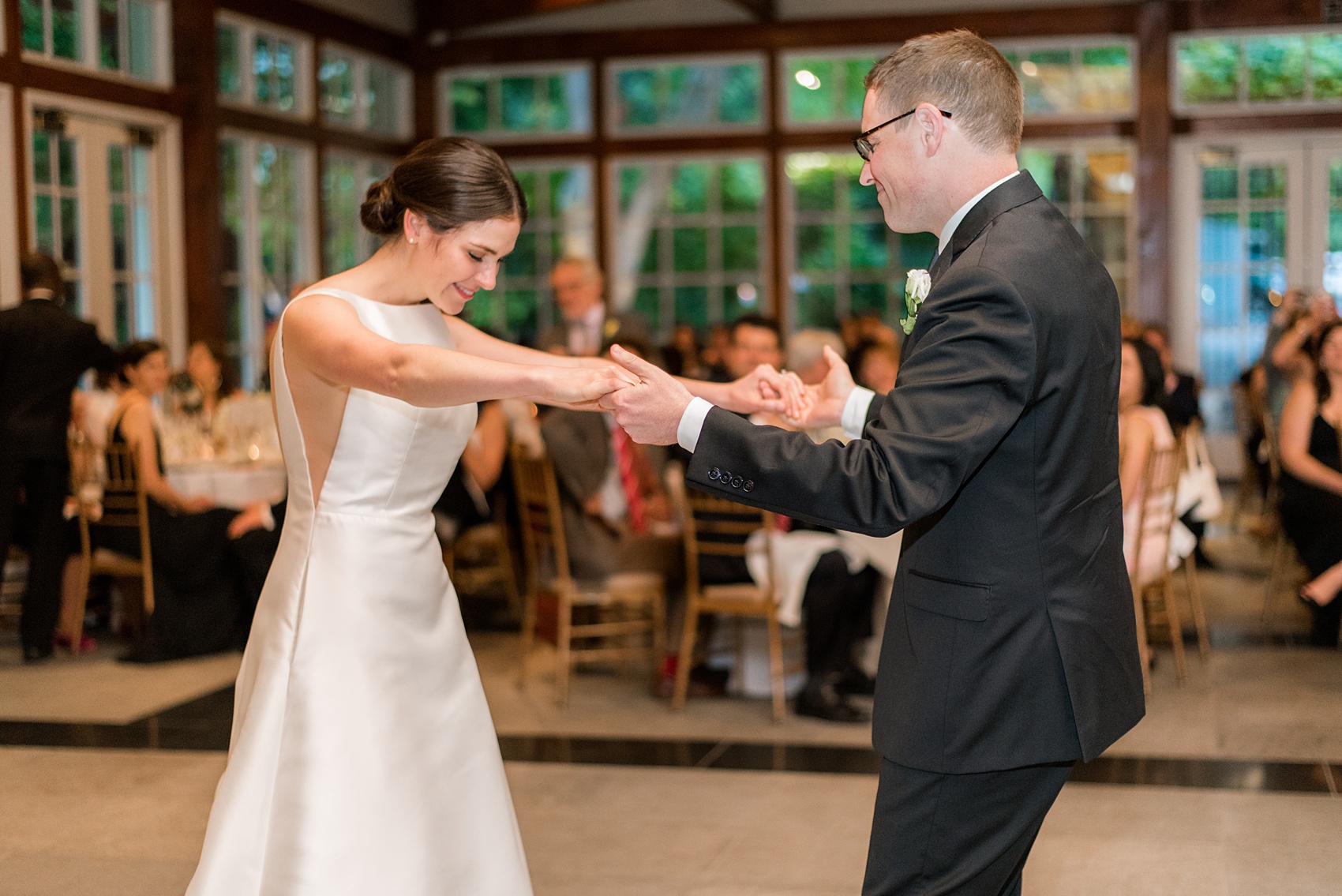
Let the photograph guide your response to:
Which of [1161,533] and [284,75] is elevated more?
[284,75]

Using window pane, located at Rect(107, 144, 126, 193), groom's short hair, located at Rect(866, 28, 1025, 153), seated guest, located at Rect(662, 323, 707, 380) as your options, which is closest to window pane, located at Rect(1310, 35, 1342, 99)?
seated guest, located at Rect(662, 323, 707, 380)

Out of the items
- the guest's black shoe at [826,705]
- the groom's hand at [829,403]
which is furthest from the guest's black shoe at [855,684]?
the groom's hand at [829,403]

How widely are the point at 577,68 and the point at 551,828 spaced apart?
10.1 meters

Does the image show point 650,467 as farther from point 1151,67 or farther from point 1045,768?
point 1151,67

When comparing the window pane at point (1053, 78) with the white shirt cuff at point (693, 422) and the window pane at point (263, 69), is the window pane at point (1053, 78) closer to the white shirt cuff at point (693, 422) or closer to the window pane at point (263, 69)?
the window pane at point (263, 69)

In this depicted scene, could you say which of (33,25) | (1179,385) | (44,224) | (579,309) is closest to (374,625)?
(579,309)

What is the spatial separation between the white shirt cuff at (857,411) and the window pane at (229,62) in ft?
28.7

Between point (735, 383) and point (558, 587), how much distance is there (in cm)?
275

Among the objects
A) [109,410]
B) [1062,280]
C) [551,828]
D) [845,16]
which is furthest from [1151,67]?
[1062,280]

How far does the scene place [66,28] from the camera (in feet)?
27.8

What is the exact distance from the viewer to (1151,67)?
11.5 m

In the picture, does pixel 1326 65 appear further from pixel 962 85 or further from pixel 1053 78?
pixel 962 85

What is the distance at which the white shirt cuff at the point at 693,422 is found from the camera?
1.75 metres

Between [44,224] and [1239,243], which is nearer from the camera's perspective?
[44,224]
